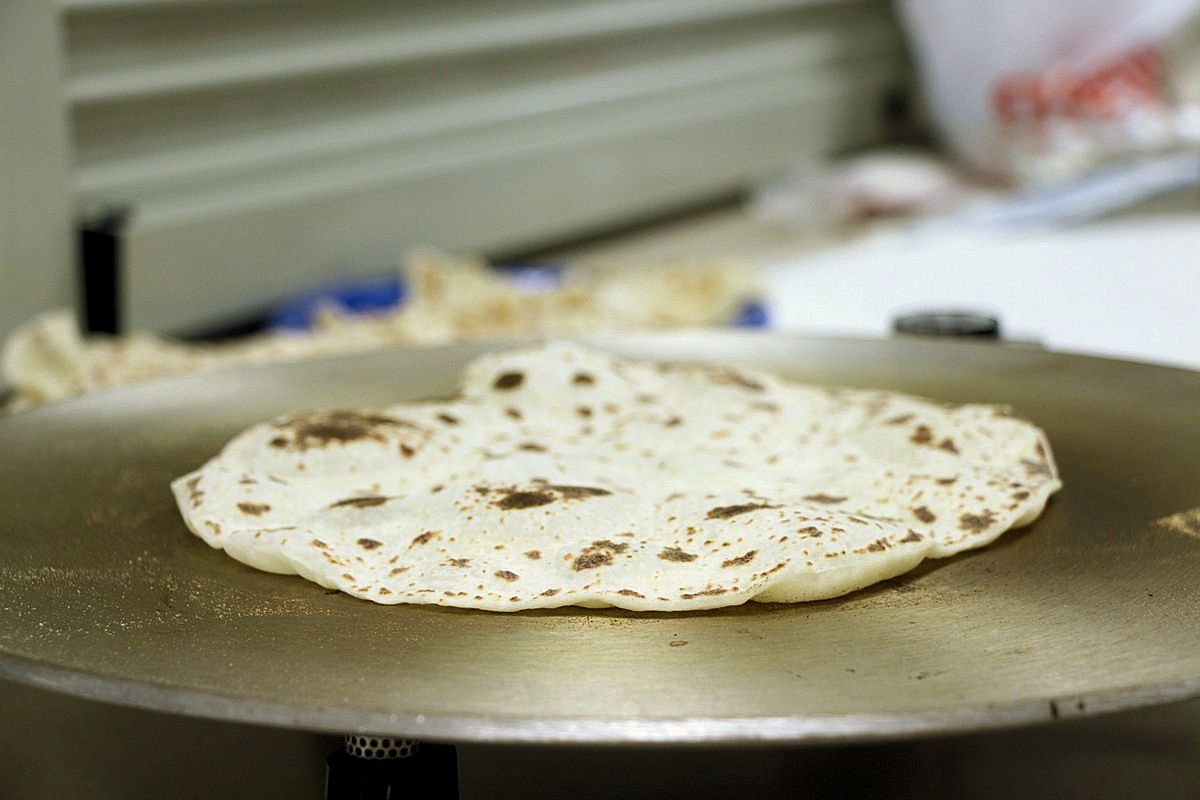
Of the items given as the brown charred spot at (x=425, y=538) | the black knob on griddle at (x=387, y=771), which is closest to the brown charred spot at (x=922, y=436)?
the brown charred spot at (x=425, y=538)

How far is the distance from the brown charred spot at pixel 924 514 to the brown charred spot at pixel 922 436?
0.15 metres

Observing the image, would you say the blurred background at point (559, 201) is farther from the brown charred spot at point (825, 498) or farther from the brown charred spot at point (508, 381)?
the brown charred spot at point (508, 381)

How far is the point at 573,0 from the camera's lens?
4.18 meters

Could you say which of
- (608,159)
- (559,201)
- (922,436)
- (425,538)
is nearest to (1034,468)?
(922,436)

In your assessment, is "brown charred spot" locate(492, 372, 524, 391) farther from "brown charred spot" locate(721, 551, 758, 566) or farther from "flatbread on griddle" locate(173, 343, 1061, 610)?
"brown charred spot" locate(721, 551, 758, 566)

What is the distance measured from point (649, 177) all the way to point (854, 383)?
315 centimetres

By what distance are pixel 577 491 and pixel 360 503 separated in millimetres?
190

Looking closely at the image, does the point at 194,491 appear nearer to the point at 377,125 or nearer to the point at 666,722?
the point at 666,722

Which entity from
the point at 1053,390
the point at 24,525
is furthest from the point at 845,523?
the point at 24,525

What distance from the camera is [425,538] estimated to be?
116 cm

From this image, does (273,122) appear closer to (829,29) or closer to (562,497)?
(562,497)

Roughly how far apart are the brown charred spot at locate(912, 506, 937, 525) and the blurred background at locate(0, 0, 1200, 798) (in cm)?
23

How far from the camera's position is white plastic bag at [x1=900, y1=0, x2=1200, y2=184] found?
489 cm

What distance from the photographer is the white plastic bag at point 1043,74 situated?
489cm
